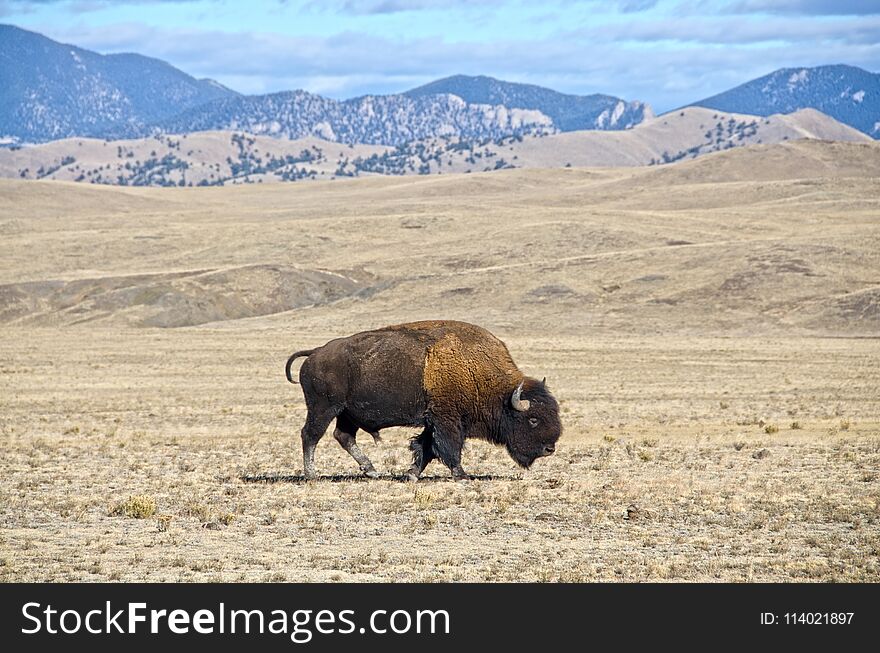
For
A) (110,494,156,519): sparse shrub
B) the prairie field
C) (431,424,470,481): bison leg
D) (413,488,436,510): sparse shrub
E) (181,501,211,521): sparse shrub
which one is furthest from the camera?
(431,424,470,481): bison leg

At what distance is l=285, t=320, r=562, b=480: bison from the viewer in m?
17.4

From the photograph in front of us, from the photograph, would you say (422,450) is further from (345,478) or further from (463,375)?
(345,478)

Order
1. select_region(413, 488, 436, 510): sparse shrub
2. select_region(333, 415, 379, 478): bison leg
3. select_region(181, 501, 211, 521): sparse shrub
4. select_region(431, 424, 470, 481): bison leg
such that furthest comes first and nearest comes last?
select_region(333, 415, 379, 478): bison leg → select_region(431, 424, 470, 481): bison leg → select_region(413, 488, 436, 510): sparse shrub → select_region(181, 501, 211, 521): sparse shrub

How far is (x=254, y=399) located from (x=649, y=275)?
4357 cm

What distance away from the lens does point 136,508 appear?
1521 cm

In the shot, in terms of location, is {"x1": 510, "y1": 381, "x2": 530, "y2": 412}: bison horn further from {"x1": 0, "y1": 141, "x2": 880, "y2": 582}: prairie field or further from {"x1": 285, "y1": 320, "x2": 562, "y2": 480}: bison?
{"x1": 0, "y1": 141, "x2": 880, "y2": 582}: prairie field

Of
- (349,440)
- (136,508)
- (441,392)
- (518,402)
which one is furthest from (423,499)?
(136,508)

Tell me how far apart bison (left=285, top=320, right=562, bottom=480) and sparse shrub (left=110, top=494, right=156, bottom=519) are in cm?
326

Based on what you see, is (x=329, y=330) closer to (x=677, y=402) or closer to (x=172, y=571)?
(x=677, y=402)

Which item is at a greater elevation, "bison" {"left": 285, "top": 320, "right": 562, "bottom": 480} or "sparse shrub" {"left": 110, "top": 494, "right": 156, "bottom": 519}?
"bison" {"left": 285, "top": 320, "right": 562, "bottom": 480}

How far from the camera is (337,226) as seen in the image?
10156cm

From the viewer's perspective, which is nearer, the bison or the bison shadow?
A: the bison

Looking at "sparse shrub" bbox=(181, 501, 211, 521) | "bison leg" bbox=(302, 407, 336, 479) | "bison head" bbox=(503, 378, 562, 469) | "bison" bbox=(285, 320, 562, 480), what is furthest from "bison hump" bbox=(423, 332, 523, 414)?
"sparse shrub" bbox=(181, 501, 211, 521)

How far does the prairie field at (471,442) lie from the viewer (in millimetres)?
13164
